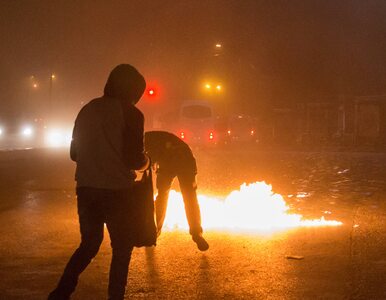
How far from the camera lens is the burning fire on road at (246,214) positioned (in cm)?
945

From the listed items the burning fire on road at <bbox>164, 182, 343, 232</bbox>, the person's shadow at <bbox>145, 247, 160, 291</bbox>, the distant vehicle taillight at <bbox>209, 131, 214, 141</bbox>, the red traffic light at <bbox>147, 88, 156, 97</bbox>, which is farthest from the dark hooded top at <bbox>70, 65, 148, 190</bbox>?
the distant vehicle taillight at <bbox>209, 131, 214, 141</bbox>

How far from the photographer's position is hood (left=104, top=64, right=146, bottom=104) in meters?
4.76

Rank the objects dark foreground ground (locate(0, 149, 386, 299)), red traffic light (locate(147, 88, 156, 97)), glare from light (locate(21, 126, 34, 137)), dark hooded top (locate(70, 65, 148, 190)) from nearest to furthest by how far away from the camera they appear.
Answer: dark hooded top (locate(70, 65, 148, 190))
dark foreground ground (locate(0, 149, 386, 299))
red traffic light (locate(147, 88, 156, 97))
glare from light (locate(21, 126, 34, 137))

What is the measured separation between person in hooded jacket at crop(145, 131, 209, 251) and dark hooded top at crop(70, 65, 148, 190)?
94.7 inches

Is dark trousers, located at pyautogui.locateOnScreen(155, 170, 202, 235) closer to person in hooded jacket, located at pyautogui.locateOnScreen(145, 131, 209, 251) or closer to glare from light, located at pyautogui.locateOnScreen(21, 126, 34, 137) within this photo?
person in hooded jacket, located at pyautogui.locateOnScreen(145, 131, 209, 251)

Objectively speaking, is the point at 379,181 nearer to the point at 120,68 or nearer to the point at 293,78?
the point at 120,68

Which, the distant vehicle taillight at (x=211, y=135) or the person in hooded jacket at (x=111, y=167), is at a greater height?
the person in hooded jacket at (x=111, y=167)

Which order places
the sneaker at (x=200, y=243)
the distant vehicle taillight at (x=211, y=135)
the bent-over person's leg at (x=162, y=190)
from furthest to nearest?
the distant vehicle taillight at (x=211, y=135), the bent-over person's leg at (x=162, y=190), the sneaker at (x=200, y=243)

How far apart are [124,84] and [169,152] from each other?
2.54 m

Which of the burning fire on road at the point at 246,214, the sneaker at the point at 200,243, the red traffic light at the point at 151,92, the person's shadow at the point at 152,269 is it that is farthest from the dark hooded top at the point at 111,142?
the red traffic light at the point at 151,92

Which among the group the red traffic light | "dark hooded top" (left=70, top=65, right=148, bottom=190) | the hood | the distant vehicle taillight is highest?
the hood

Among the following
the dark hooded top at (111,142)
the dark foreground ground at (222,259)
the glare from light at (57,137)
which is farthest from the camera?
the glare from light at (57,137)

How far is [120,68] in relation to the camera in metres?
4.81

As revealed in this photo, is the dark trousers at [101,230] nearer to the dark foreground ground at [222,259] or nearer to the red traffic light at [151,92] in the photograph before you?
the dark foreground ground at [222,259]
